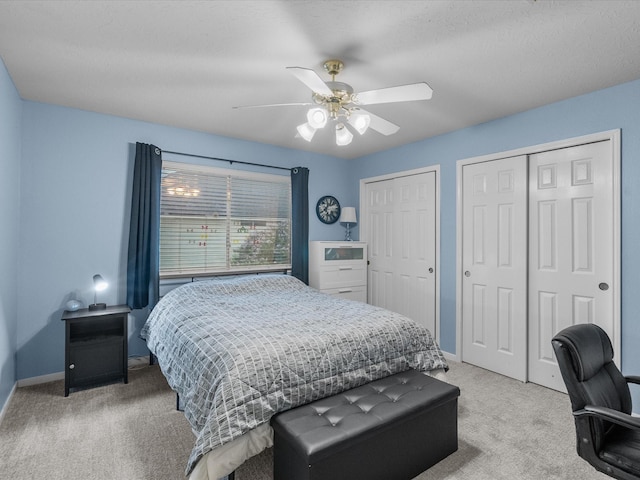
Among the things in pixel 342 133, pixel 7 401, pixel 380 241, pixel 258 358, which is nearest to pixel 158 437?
pixel 258 358

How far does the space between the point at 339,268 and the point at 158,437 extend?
2761mm

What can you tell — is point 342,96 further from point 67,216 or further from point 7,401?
point 7,401

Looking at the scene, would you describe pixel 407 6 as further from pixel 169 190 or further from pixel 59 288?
pixel 59 288

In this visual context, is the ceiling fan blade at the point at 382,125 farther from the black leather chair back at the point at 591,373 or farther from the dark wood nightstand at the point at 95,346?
the dark wood nightstand at the point at 95,346

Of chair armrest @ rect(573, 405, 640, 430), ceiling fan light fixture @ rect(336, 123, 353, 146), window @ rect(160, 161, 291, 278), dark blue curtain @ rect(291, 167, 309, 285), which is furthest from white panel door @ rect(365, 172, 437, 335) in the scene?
chair armrest @ rect(573, 405, 640, 430)

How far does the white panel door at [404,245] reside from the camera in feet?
13.2

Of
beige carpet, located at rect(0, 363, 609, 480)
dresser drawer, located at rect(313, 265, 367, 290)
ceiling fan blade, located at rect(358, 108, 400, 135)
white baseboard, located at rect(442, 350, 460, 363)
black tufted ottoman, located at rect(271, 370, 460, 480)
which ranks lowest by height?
beige carpet, located at rect(0, 363, 609, 480)

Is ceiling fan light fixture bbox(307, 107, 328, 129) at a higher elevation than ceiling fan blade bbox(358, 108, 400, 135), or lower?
lower

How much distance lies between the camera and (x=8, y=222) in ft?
8.49

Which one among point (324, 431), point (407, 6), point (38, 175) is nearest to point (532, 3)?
point (407, 6)

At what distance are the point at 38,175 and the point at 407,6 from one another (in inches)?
129

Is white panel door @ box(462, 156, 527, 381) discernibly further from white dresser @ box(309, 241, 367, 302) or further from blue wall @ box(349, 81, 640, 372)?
white dresser @ box(309, 241, 367, 302)

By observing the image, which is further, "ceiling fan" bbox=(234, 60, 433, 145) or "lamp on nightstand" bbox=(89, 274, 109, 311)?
"lamp on nightstand" bbox=(89, 274, 109, 311)

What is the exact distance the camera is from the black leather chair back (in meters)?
1.51
